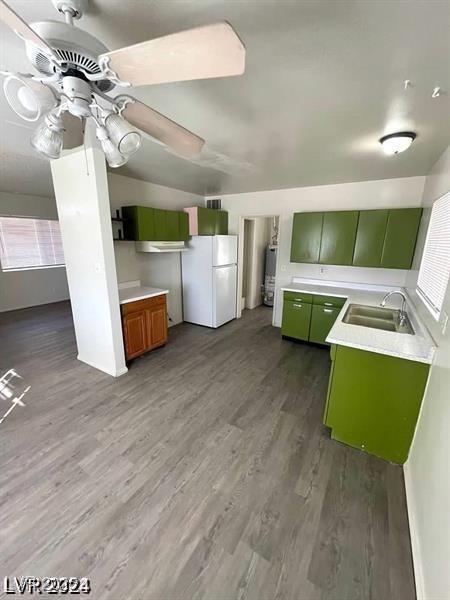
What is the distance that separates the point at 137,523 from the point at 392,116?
10.5 ft

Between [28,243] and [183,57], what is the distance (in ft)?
21.6

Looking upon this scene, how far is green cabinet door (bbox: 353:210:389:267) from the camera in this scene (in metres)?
3.24

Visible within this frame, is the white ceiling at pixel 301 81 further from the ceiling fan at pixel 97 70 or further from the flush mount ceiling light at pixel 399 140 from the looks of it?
the ceiling fan at pixel 97 70

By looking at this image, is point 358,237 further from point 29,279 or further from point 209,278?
point 29,279

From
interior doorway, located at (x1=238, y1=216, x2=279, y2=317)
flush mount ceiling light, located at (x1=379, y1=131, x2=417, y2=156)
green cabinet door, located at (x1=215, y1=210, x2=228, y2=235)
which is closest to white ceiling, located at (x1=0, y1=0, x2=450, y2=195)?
flush mount ceiling light, located at (x1=379, y1=131, x2=417, y2=156)

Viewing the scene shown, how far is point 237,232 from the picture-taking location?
4.79 metres

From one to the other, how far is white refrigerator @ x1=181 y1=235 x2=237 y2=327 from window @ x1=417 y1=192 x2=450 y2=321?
286 cm

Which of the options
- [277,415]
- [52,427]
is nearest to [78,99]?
[52,427]

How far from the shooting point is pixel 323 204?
12.8 ft

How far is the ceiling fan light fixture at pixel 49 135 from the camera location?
119 centimetres

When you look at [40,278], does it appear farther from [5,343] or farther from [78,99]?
[78,99]

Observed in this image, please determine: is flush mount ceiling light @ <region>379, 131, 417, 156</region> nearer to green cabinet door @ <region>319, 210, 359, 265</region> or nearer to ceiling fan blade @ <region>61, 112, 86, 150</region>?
green cabinet door @ <region>319, 210, 359, 265</region>

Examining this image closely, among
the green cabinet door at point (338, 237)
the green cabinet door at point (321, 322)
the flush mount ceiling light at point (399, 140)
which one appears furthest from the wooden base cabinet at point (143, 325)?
the flush mount ceiling light at point (399, 140)

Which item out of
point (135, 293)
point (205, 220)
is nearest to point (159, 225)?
point (205, 220)
